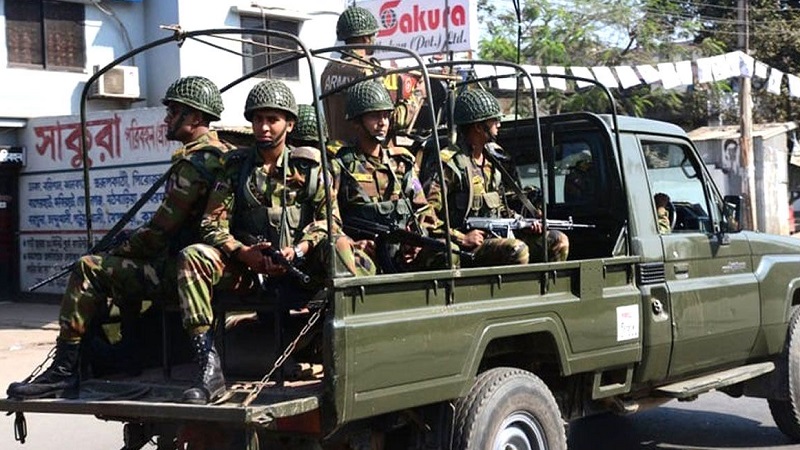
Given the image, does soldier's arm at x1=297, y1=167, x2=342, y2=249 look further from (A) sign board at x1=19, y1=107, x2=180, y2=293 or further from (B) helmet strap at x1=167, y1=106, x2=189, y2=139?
(A) sign board at x1=19, y1=107, x2=180, y2=293

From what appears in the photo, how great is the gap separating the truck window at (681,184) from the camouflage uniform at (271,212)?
2218 mm

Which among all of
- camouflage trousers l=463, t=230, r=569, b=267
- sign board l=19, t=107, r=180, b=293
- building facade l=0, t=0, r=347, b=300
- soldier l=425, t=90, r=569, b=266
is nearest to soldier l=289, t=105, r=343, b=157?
soldier l=425, t=90, r=569, b=266

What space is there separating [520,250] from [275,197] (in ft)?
3.88

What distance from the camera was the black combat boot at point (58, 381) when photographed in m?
4.18

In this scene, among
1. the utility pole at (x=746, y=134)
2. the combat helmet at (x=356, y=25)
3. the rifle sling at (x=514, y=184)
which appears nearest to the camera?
the rifle sling at (x=514, y=184)

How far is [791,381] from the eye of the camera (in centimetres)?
629

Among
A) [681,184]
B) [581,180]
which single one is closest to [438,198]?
[581,180]

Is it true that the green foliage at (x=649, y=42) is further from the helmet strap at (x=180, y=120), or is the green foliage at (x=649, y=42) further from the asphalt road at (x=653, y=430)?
the helmet strap at (x=180, y=120)

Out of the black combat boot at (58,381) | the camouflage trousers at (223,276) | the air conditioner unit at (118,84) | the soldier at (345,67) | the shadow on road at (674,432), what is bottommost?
the shadow on road at (674,432)

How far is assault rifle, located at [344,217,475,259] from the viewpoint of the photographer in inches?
180

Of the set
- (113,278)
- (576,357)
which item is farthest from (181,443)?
(576,357)

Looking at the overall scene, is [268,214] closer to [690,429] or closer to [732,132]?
[690,429]

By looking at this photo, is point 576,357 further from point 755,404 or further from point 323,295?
point 755,404

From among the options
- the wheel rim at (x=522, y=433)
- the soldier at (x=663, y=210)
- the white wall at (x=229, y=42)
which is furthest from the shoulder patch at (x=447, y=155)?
the white wall at (x=229, y=42)
